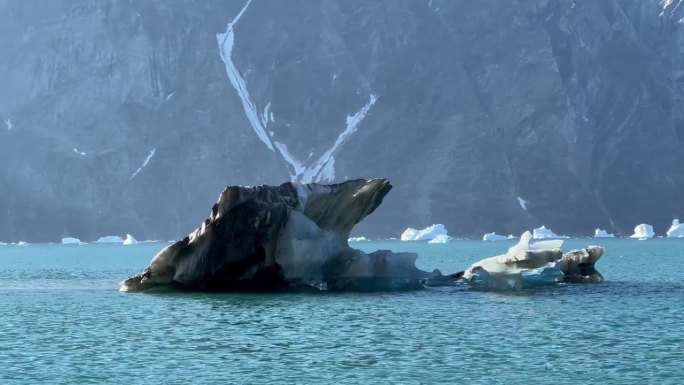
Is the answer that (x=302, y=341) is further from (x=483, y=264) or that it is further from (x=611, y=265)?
(x=611, y=265)

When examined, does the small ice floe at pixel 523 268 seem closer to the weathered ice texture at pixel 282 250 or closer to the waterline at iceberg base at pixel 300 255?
the waterline at iceberg base at pixel 300 255

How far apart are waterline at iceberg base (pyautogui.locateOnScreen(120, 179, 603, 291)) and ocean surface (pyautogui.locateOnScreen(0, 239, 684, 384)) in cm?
168

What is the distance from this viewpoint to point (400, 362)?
1497 inches

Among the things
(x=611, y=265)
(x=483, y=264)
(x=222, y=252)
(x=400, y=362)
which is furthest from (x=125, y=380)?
(x=611, y=265)

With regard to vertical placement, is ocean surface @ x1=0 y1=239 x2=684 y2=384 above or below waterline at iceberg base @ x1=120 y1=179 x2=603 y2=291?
below

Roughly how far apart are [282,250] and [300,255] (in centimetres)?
108

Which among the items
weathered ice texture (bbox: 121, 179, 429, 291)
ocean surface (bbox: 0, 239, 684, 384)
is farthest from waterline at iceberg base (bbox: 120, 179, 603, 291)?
ocean surface (bbox: 0, 239, 684, 384)

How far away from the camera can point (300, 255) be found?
207ft

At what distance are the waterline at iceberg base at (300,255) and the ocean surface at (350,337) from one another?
1.68 m

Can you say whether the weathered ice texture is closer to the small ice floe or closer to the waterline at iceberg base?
the waterline at iceberg base

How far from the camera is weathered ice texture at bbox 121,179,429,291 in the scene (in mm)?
61656

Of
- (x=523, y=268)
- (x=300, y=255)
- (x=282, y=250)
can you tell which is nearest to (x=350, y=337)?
(x=282, y=250)

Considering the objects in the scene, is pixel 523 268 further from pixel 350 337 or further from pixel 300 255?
Answer: pixel 350 337

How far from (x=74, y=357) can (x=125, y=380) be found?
5.28 m
